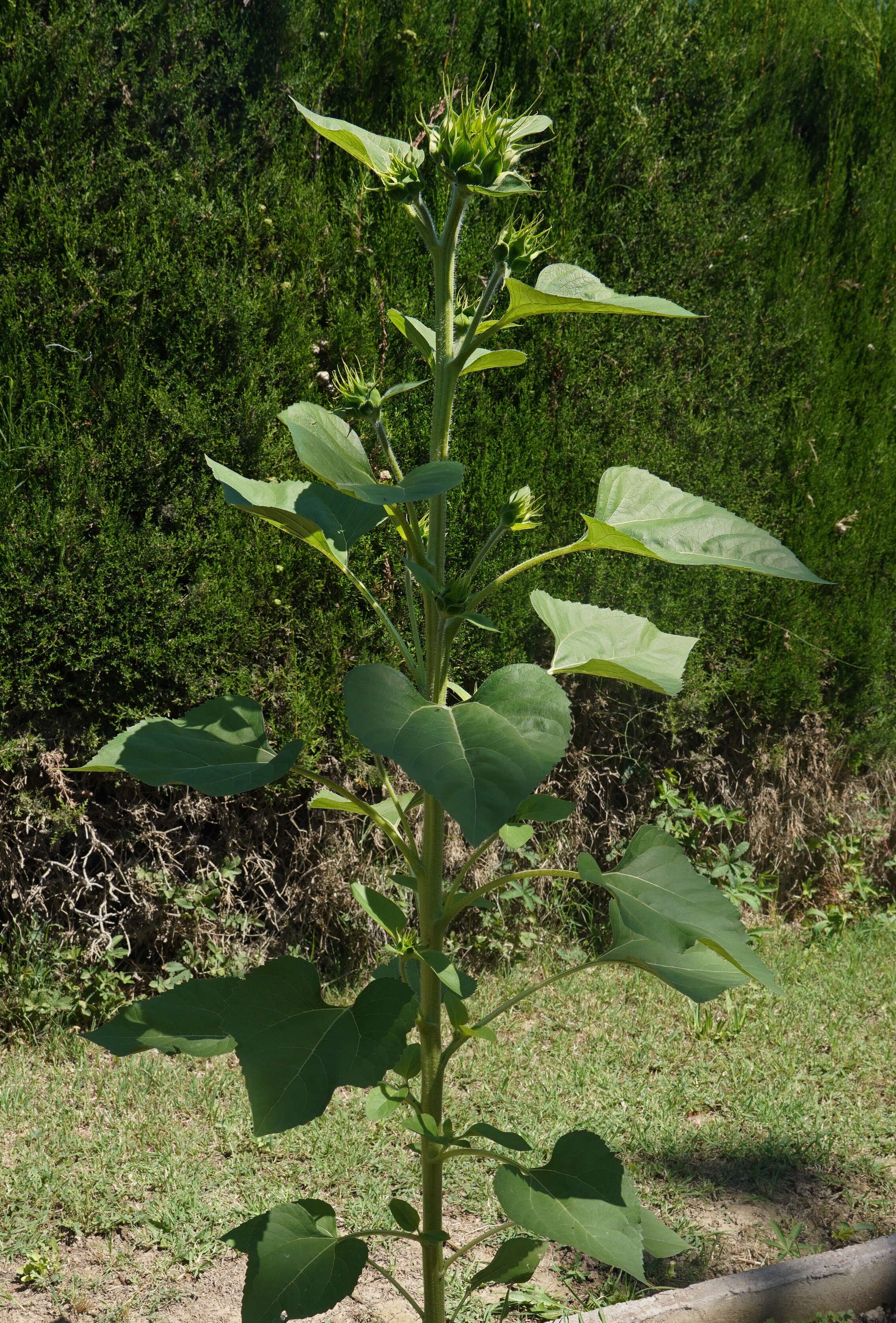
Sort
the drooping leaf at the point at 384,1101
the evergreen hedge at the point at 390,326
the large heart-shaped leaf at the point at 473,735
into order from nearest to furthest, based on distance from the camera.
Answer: the large heart-shaped leaf at the point at 473,735
the drooping leaf at the point at 384,1101
the evergreen hedge at the point at 390,326

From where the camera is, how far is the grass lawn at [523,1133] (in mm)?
2156

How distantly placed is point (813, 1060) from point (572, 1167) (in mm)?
2096

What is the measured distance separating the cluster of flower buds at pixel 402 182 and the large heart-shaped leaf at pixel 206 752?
673 mm

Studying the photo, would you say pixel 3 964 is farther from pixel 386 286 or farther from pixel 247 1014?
pixel 386 286

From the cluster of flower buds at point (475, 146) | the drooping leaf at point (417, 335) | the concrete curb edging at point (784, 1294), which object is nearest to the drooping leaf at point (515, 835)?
the drooping leaf at point (417, 335)

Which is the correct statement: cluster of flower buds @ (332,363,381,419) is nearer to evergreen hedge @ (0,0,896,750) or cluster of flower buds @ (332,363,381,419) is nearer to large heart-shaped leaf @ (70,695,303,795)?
large heart-shaped leaf @ (70,695,303,795)

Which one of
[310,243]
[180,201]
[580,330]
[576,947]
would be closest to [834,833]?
[576,947]

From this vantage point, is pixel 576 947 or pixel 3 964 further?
pixel 576 947

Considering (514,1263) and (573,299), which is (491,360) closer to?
(573,299)

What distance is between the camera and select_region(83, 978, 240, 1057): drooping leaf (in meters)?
1.25

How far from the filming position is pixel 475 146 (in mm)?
1174

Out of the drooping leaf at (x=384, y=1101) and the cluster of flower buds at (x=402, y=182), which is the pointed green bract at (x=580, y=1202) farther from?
the cluster of flower buds at (x=402, y=182)

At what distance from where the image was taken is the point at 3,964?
3002mm

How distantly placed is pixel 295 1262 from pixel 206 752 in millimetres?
668
